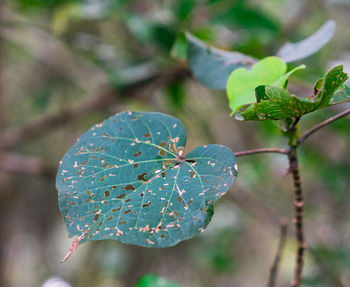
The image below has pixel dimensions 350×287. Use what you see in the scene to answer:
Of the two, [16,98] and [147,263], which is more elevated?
[16,98]

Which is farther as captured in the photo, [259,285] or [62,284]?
[259,285]

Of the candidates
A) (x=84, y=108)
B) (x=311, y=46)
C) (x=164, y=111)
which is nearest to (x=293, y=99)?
(x=311, y=46)

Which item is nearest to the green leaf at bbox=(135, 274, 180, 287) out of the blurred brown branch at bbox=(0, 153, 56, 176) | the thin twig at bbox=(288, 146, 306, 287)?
the thin twig at bbox=(288, 146, 306, 287)

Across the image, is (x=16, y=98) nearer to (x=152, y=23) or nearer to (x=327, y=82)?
(x=152, y=23)

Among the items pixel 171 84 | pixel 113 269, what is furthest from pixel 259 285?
pixel 171 84

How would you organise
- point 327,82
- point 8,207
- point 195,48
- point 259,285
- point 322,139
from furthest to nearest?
point 259,285 < point 322,139 < point 8,207 < point 195,48 < point 327,82

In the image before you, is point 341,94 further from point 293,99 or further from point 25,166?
point 25,166
